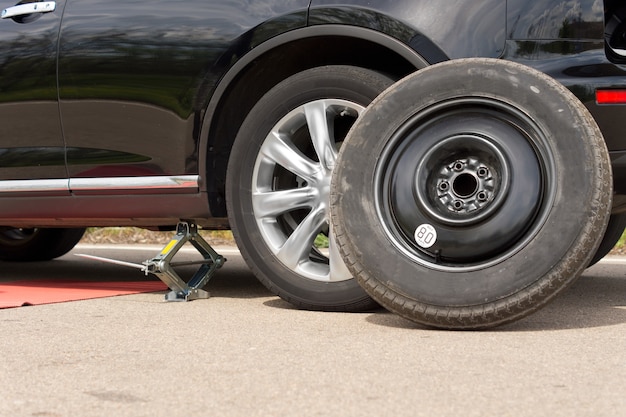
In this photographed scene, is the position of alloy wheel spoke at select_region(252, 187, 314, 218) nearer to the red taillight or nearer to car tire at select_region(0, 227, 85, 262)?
the red taillight

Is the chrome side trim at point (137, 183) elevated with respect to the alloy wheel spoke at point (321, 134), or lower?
lower

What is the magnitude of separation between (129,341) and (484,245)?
122 centimetres

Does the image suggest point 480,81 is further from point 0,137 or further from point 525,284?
point 0,137

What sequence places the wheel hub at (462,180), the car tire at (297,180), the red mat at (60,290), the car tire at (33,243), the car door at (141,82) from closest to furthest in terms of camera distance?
the wheel hub at (462,180)
the car tire at (297,180)
the car door at (141,82)
the red mat at (60,290)
the car tire at (33,243)

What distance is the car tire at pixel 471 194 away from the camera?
3.25 m

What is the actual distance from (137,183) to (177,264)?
45cm

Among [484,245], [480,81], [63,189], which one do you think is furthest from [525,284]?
[63,189]

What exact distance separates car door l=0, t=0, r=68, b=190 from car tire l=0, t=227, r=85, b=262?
2019 mm

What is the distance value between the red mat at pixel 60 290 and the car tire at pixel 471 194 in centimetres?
155

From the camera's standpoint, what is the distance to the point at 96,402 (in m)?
2.46

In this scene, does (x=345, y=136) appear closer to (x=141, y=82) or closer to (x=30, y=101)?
(x=141, y=82)

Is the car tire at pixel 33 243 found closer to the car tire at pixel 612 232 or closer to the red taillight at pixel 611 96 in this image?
the car tire at pixel 612 232

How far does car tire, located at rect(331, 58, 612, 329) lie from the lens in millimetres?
3250

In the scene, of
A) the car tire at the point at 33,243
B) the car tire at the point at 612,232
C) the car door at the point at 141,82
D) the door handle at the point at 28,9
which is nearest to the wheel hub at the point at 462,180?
the car door at the point at 141,82
